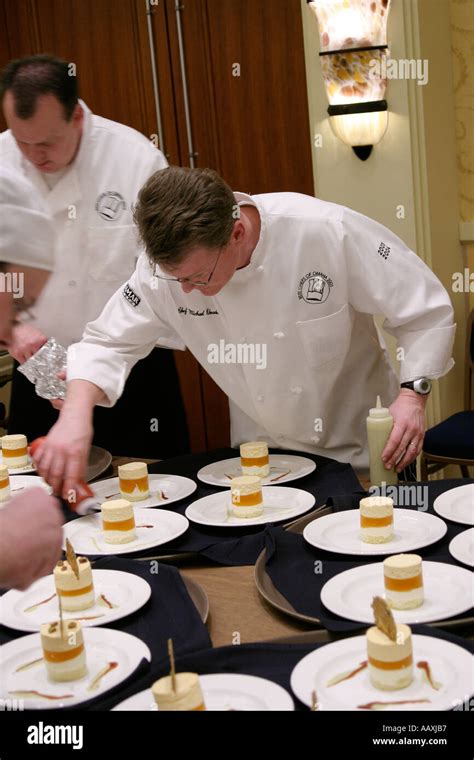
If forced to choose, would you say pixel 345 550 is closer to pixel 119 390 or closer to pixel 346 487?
pixel 346 487

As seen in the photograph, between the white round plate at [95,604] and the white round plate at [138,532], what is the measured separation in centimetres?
15

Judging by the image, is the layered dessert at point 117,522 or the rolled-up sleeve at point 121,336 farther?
the rolled-up sleeve at point 121,336

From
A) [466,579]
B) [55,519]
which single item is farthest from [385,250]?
[55,519]

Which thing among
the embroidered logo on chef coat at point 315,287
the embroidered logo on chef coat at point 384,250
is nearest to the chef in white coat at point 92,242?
the embroidered logo on chef coat at point 315,287

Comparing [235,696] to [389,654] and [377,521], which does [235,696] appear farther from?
[377,521]

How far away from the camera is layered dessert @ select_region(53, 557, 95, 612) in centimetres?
156

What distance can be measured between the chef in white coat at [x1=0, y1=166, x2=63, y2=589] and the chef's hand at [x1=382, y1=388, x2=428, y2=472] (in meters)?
0.88

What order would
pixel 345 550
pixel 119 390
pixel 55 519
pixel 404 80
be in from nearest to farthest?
pixel 55 519 < pixel 345 550 < pixel 119 390 < pixel 404 80

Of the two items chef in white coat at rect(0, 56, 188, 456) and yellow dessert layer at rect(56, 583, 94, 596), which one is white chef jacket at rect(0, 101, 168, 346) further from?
yellow dessert layer at rect(56, 583, 94, 596)

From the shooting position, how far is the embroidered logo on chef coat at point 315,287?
229cm

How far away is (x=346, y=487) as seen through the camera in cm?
203

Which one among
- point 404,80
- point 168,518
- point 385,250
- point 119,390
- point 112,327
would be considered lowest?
point 168,518

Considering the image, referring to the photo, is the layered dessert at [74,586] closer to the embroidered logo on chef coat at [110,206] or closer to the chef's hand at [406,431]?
the chef's hand at [406,431]

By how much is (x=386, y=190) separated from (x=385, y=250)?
1.52 m
